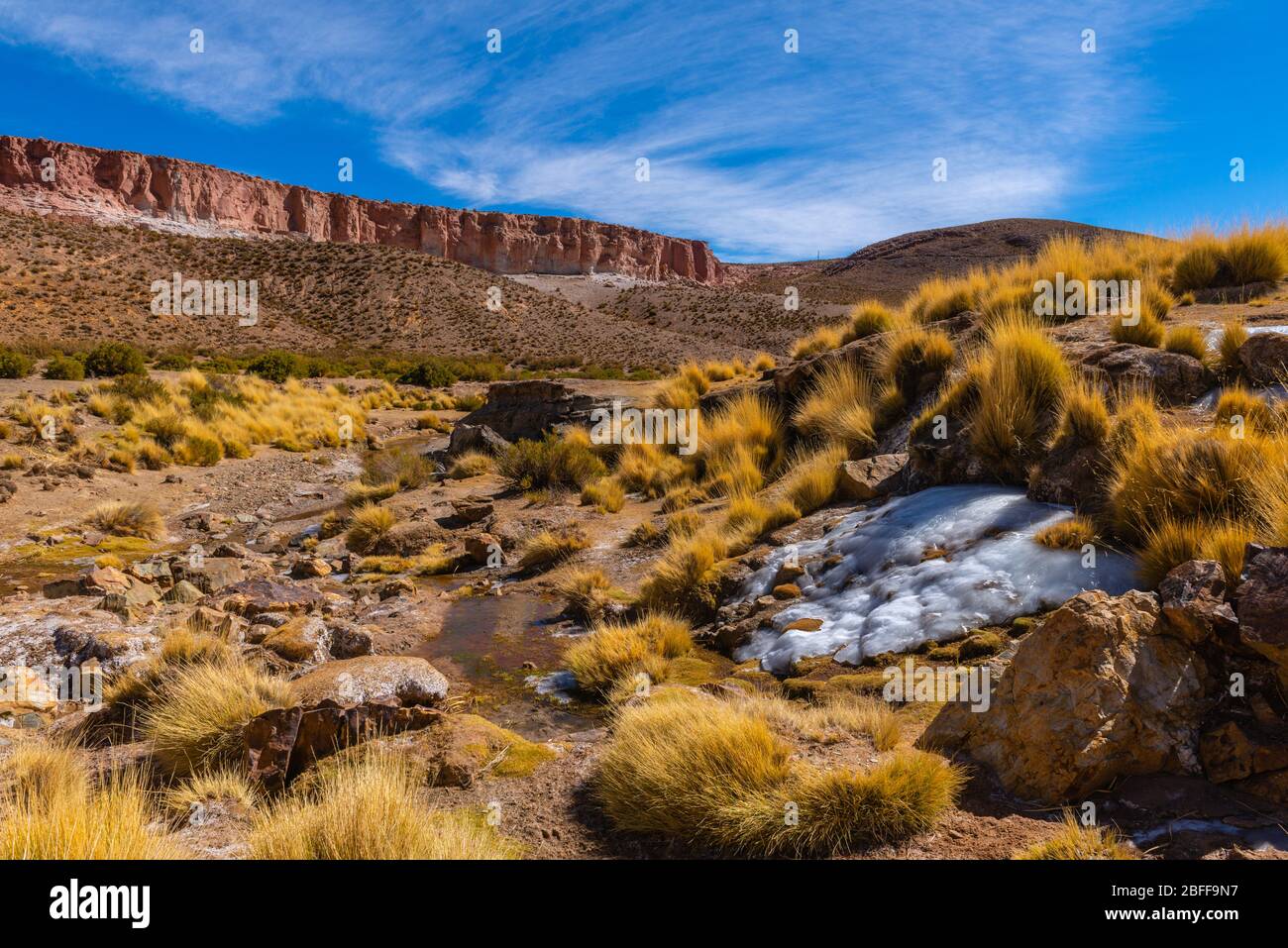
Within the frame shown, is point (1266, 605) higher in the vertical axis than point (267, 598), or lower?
higher

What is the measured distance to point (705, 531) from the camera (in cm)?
786

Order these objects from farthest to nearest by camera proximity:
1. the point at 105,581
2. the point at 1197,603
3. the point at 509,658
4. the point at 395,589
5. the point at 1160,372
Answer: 1. the point at 395,589
2. the point at 105,581
3. the point at 1160,372
4. the point at 509,658
5. the point at 1197,603

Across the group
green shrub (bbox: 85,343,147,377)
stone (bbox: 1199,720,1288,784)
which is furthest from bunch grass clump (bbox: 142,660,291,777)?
green shrub (bbox: 85,343,147,377)

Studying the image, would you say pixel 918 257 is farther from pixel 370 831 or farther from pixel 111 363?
pixel 370 831

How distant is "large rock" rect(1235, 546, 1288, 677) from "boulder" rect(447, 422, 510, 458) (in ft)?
41.3

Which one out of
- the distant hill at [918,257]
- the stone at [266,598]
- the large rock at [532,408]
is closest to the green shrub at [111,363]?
the large rock at [532,408]

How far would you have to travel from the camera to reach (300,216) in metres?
96.7

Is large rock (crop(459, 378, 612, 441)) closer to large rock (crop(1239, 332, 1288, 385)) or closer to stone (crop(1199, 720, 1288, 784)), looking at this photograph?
large rock (crop(1239, 332, 1288, 385))

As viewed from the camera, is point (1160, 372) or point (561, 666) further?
point (1160, 372)

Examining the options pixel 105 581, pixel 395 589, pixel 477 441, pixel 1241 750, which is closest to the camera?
pixel 1241 750

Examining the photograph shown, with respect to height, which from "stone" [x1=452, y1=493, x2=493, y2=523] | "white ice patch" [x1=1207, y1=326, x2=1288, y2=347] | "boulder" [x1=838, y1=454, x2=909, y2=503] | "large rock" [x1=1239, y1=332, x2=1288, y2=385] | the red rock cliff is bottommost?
"stone" [x1=452, y1=493, x2=493, y2=523]

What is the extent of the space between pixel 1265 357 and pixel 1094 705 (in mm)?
4837

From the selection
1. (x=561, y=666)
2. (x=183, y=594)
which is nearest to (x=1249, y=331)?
(x=561, y=666)

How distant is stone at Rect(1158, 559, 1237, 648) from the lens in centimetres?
313
